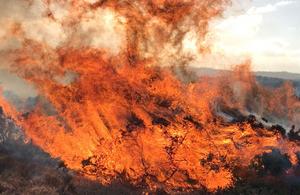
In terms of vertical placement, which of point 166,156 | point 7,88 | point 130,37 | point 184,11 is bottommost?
point 7,88

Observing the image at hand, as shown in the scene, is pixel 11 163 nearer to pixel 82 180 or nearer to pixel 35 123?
pixel 35 123

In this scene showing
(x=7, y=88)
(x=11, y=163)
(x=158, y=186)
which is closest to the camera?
(x=158, y=186)

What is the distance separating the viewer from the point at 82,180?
18844mm

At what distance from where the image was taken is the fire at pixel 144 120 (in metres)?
18.3

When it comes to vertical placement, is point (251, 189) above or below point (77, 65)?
below

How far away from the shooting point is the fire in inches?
721

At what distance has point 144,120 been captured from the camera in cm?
1903

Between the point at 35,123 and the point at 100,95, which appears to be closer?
the point at 100,95

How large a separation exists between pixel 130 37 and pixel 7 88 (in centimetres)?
2645

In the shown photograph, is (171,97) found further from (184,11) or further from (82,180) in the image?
(82,180)

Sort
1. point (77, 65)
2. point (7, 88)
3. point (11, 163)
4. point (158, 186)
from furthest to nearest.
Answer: point (7, 88) → point (11, 163) → point (77, 65) → point (158, 186)

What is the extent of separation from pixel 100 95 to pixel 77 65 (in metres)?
1.67

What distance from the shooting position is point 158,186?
59.5ft

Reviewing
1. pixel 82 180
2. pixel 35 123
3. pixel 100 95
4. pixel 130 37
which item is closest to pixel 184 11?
pixel 130 37
